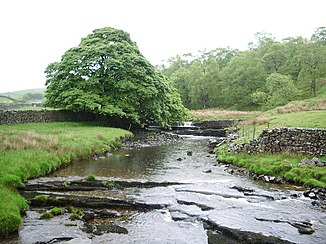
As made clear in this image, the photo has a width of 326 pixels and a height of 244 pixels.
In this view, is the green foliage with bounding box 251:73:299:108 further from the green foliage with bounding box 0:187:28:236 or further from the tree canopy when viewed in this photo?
the green foliage with bounding box 0:187:28:236

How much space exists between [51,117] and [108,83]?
29.2 ft

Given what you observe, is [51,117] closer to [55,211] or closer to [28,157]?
[28,157]

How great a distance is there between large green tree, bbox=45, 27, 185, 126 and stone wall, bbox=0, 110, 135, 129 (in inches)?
70.7

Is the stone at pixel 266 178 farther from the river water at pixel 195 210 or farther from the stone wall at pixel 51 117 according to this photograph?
the stone wall at pixel 51 117

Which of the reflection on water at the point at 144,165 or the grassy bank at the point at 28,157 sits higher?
the grassy bank at the point at 28,157

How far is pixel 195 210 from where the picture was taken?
13930 mm

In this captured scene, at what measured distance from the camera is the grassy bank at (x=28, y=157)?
12164 millimetres

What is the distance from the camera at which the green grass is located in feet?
58.4

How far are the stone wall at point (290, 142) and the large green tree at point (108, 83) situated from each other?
68.0 feet

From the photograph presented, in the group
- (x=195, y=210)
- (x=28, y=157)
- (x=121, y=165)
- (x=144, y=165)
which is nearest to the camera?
(x=195, y=210)

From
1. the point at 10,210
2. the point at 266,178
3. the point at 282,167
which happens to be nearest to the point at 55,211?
the point at 10,210

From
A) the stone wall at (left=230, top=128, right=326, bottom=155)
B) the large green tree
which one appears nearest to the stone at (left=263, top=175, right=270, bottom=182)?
the stone wall at (left=230, top=128, right=326, bottom=155)

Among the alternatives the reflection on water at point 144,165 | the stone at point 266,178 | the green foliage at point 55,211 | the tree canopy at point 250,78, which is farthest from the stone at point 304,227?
the tree canopy at point 250,78

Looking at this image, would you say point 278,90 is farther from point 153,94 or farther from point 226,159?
point 226,159
